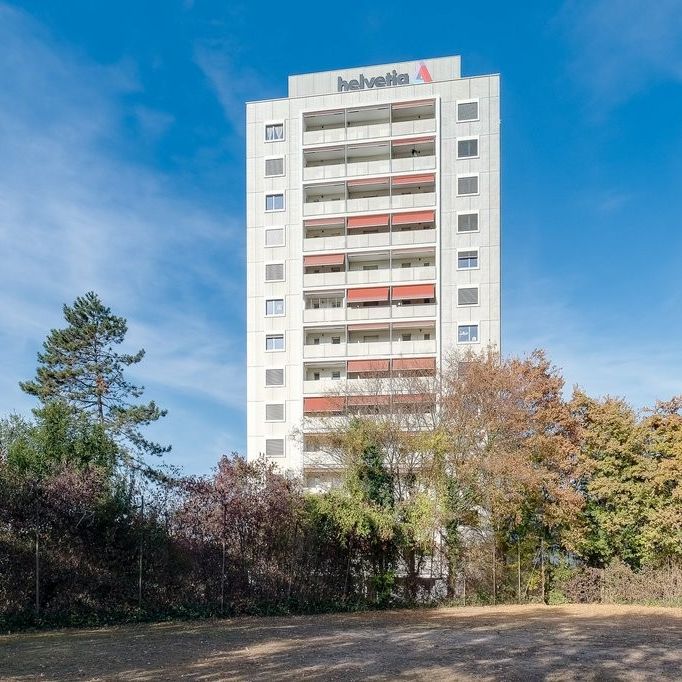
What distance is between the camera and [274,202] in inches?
1660

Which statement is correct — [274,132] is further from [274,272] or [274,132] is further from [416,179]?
[416,179]

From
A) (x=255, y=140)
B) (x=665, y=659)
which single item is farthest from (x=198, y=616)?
(x=255, y=140)

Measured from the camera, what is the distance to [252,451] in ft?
129

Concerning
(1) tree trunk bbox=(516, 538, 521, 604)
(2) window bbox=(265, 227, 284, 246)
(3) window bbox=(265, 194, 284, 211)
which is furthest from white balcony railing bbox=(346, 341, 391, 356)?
(1) tree trunk bbox=(516, 538, 521, 604)

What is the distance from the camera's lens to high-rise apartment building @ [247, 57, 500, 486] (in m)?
39.2

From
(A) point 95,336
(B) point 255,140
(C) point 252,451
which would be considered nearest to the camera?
(A) point 95,336

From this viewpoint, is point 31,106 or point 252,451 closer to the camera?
point 31,106

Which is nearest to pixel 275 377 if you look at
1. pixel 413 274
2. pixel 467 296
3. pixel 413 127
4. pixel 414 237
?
pixel 413 274

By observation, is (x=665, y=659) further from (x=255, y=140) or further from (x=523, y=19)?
(x=255, y=140)

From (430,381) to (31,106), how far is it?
49.9ft

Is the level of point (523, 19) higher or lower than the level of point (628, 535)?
higher

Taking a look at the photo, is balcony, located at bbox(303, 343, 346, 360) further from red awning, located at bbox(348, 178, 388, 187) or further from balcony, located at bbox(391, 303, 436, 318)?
red awning, located at bbox(348, 178, 388, 187)

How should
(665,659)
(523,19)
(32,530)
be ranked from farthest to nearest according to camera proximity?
(523,19) → (32,530) → (665,659)

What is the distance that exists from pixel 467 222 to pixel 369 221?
6.12 m
